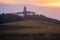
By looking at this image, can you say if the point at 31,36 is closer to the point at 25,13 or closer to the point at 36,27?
the point at 36,27

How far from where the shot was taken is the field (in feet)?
9.91

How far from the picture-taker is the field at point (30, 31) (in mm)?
3020

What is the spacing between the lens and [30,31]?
123 inches

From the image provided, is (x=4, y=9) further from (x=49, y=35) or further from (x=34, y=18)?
(x=49, y=35)

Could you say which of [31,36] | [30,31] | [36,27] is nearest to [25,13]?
[36,27]

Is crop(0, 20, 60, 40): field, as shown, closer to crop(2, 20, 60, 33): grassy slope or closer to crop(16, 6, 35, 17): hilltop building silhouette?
crop(2, 20, 60, 33): grassy slope

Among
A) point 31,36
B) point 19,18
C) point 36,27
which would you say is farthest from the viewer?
point 19,18

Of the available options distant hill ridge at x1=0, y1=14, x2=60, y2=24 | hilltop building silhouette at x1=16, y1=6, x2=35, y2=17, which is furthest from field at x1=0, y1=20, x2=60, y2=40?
hilltop building silhouette at x1=16, y1=6, x2=35, y2=17

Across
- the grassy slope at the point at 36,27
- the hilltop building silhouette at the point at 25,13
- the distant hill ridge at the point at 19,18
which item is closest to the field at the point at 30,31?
the grassy slope at the point at 36,27

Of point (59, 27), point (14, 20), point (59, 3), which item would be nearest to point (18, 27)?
point (14, 20)

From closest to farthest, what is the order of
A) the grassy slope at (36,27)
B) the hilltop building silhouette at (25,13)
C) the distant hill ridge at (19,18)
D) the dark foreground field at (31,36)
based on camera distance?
the dark foreground field at (31,36), the grassy slope at (36,27), the distant hill ridge at (19,18), the hilltop building silhouette at (25,13)

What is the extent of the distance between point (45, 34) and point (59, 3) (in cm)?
91

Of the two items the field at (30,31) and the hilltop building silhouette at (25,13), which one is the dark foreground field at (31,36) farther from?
the hilltop building silhouette at (25,13)

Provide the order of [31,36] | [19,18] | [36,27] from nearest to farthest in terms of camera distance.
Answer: [31,36] → [36,27] → [19,18]
